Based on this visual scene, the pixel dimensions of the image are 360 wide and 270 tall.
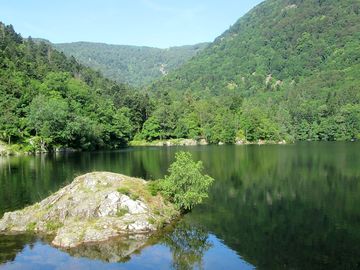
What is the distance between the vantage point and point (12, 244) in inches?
1315

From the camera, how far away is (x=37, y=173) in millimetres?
70812

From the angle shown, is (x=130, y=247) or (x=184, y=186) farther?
(x=184, y=186)

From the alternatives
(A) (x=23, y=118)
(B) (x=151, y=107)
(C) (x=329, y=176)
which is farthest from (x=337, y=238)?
(B) (x=151, y=107)

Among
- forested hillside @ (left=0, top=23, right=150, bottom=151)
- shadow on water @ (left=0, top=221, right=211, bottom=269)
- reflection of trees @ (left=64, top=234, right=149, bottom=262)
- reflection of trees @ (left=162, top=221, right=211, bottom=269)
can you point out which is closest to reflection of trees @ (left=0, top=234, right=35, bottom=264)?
shadow on water @ (left=0, top=221, right=211, bottom=269)

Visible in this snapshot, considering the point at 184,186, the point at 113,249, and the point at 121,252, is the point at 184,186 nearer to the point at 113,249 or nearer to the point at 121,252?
the point at 113,249

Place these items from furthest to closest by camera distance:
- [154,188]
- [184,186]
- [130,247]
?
[184,186] < [154,188] < [130,247]

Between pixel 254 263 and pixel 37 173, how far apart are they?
165 ft

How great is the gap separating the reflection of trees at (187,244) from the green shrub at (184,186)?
3.64 metres

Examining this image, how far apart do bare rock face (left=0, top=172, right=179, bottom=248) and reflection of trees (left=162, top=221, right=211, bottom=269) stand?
2043 millimetres

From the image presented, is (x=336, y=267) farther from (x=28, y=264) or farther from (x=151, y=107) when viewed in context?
(x=151, y=107)

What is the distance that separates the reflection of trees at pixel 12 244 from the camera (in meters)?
30.9

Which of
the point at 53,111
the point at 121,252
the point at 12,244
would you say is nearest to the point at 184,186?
the point at 121,252

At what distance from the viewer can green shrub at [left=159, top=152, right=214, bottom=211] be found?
4241cm

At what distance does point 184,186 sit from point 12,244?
17.4 m
